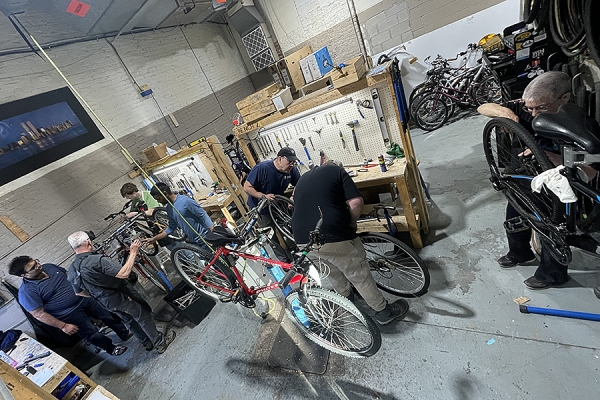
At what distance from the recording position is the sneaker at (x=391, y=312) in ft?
6.97

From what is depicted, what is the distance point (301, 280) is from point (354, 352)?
2.53 feet

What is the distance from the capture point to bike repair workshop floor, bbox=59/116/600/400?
157 cm

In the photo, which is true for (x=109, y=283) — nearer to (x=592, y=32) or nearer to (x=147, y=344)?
(x=147, y=344)

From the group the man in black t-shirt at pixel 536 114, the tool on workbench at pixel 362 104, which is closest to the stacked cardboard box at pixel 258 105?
the tool on workbench at pixel 362 104

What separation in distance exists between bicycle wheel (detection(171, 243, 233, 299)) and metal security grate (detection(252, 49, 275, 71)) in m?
6.09

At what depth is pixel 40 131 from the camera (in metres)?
3.67

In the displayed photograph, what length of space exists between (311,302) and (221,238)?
3.04 ft

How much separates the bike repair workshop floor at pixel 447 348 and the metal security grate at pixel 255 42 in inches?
256

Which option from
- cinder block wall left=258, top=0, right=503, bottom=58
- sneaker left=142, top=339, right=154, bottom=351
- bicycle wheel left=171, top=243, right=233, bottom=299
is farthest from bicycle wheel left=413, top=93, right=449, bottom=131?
sneaker left=142, top=339, right=154, bottom=351

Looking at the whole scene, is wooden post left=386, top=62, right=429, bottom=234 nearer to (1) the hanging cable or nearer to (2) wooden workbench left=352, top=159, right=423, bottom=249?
(2) wooden workbench left=352, top=159, right=423, bottom=249

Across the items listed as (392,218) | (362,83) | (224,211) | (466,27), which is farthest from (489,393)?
(466,27)

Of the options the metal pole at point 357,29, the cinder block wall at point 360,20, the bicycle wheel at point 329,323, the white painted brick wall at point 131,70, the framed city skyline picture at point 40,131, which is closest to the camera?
the bicycle wheel at point 329,323

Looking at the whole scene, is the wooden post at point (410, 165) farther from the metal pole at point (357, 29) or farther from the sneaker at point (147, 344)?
the metal pole at point (357, 29)

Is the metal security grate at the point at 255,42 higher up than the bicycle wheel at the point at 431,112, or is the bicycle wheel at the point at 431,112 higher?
the metal security grate at the point at 255,42
